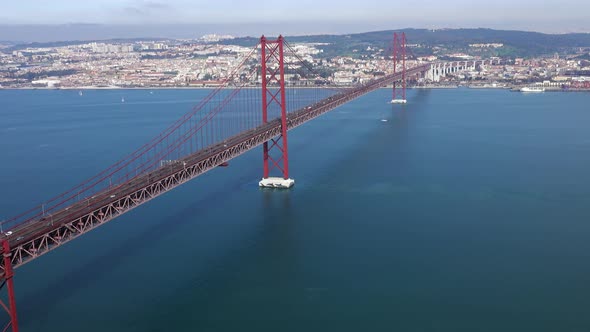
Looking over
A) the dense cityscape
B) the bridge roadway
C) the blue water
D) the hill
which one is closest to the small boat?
the dense cityscape

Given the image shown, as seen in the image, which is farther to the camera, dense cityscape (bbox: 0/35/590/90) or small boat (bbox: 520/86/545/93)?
dense cityscape (bbox: 0/35/590/90)

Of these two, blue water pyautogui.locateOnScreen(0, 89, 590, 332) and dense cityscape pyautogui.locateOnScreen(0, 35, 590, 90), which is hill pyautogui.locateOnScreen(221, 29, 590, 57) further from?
blue water pyautogui.locateOnScreen(0, 89, 590, 332)

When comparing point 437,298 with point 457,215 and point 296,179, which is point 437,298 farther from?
point 296,179

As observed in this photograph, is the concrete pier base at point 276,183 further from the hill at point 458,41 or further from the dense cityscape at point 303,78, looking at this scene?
the hill at point 458,41

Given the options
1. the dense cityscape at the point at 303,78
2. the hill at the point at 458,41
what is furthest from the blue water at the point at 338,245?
the hill at the point at 458,41

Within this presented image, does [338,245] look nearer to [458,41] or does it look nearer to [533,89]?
[533,89]

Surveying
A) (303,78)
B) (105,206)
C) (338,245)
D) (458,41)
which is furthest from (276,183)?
(458,41)

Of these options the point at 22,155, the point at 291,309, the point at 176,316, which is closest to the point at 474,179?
the point at 291,309
